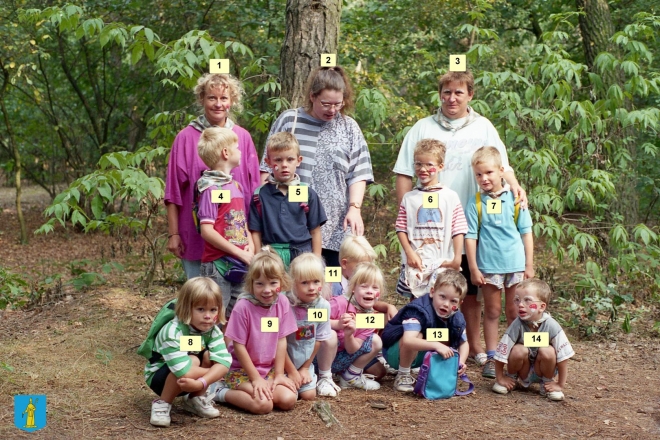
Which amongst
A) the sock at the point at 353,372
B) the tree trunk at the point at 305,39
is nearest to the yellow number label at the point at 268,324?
the sock at the point at 353,372

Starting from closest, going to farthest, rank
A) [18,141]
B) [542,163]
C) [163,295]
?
[542,163]
[163,295]
[18,141]

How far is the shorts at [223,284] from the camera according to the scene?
441 cm

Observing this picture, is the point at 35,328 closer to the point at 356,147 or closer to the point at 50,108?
the point at 356,147

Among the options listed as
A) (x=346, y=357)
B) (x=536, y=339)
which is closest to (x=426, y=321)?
(x=346, y=357)

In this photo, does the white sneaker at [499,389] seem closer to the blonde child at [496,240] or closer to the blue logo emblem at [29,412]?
the blonde child at [496,240]

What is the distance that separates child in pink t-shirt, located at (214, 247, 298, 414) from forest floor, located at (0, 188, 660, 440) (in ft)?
Result: 0.29

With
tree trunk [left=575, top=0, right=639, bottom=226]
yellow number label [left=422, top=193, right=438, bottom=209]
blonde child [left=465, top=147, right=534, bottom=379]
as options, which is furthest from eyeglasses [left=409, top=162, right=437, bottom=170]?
tree trunk [left=575, top=0, right=639, bottom=226]

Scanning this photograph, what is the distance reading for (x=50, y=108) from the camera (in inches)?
514

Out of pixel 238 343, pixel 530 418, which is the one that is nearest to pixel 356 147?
pixel 238 343

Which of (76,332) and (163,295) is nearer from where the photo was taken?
(76,332)

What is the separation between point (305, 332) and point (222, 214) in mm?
823

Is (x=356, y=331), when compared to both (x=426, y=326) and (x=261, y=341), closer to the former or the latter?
(x=426, y=326)

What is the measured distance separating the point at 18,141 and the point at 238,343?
1172 centimetres

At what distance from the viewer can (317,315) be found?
4391mm
